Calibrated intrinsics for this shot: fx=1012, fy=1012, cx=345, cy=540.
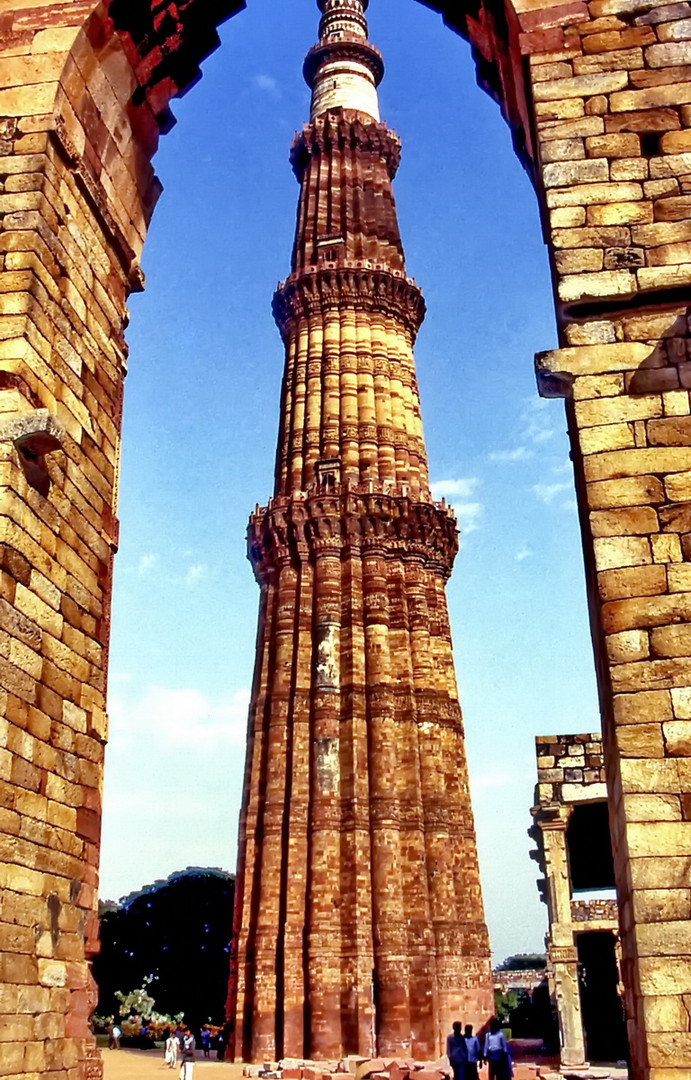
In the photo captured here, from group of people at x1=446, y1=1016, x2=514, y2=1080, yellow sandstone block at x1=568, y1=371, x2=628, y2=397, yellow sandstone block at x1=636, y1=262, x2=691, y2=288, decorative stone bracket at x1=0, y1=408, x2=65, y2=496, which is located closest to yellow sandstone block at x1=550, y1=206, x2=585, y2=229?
yellow sandstone block at x1=636, y1=262, x2=691, y2=288

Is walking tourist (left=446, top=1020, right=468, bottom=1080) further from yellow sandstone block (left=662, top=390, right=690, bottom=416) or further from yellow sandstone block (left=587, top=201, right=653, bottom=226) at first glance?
yellow sandstone block (left=587, top=201, right=653, bottom=226)

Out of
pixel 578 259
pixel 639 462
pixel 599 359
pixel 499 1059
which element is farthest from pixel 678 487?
pixel 499 1059

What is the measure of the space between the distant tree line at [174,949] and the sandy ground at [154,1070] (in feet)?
45.2

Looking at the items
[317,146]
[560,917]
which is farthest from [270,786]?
[317,146]

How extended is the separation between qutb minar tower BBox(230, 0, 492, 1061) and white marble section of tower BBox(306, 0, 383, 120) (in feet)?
12.3

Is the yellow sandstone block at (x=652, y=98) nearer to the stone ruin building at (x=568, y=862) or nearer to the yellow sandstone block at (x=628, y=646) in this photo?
the yellow sandstone block at (x=628, y=646)

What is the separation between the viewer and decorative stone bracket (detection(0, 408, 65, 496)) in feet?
15.9

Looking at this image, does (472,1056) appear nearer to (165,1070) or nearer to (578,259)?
(578,259)

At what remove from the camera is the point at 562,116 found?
5.31m

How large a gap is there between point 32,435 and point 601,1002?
14.8 meters

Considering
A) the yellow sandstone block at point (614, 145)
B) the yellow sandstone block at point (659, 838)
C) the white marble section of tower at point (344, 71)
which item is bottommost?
the yellow sandstone block at point (659, 838)

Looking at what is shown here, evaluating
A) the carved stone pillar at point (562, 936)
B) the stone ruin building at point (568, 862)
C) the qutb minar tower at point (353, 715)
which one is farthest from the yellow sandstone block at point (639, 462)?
the qutb minar tower at point (353, 715)

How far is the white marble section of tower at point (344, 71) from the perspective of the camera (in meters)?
25.5

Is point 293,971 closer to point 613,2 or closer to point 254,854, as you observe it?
point 254,854
